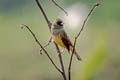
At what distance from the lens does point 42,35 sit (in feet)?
31.3

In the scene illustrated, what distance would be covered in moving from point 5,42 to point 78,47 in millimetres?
1819

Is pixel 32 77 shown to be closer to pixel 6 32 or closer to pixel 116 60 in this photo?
pixel 116 60

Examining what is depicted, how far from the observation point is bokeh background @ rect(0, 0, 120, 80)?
764 centimetres

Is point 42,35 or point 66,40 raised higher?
point 66,40

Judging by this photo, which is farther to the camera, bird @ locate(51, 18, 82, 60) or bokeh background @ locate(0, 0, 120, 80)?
bokeh background @ locate(0, 0, 120, 80)

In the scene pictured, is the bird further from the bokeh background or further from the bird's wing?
the bokeh background

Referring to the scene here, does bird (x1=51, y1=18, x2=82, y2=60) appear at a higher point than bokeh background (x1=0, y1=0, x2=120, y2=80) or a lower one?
higher

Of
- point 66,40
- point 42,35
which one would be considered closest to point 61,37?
point 66,40

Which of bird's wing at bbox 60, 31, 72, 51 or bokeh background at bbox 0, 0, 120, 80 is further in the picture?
bokeh background at bbox 0, 0, 120, 80

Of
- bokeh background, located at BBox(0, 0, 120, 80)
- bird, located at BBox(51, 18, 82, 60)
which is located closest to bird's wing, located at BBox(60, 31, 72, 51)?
bird, located at BBox(51, 18, 82, 60)

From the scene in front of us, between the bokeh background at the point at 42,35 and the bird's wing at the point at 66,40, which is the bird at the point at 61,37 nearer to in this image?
the bird's wing at the point at 66,40

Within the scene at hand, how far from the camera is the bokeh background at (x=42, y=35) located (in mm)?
7635

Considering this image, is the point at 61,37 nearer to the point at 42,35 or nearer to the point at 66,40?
the point at 66,40

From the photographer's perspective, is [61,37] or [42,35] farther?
[42,35]
